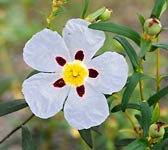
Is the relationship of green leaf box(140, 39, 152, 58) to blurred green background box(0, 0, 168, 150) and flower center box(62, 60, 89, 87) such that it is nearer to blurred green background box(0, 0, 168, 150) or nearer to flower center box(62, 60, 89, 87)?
flower center box(62, 60, 89, 87)

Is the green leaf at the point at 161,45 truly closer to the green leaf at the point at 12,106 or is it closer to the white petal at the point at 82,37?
the white petal at the point at 82,37

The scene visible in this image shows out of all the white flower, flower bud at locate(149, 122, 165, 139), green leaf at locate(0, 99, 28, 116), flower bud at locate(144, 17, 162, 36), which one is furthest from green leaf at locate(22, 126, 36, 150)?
flower bud at locate(144, 17, 162, 36)

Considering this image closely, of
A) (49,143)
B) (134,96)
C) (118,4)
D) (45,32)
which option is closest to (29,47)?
(45,32)

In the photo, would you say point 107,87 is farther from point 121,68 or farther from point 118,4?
point 118,4

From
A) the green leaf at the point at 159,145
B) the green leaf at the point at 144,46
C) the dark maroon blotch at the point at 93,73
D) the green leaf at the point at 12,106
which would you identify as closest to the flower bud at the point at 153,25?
the green leaf at the point at 144,46

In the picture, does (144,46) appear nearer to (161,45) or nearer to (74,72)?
(161,45)

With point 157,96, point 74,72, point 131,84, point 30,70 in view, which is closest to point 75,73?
point 74,72
